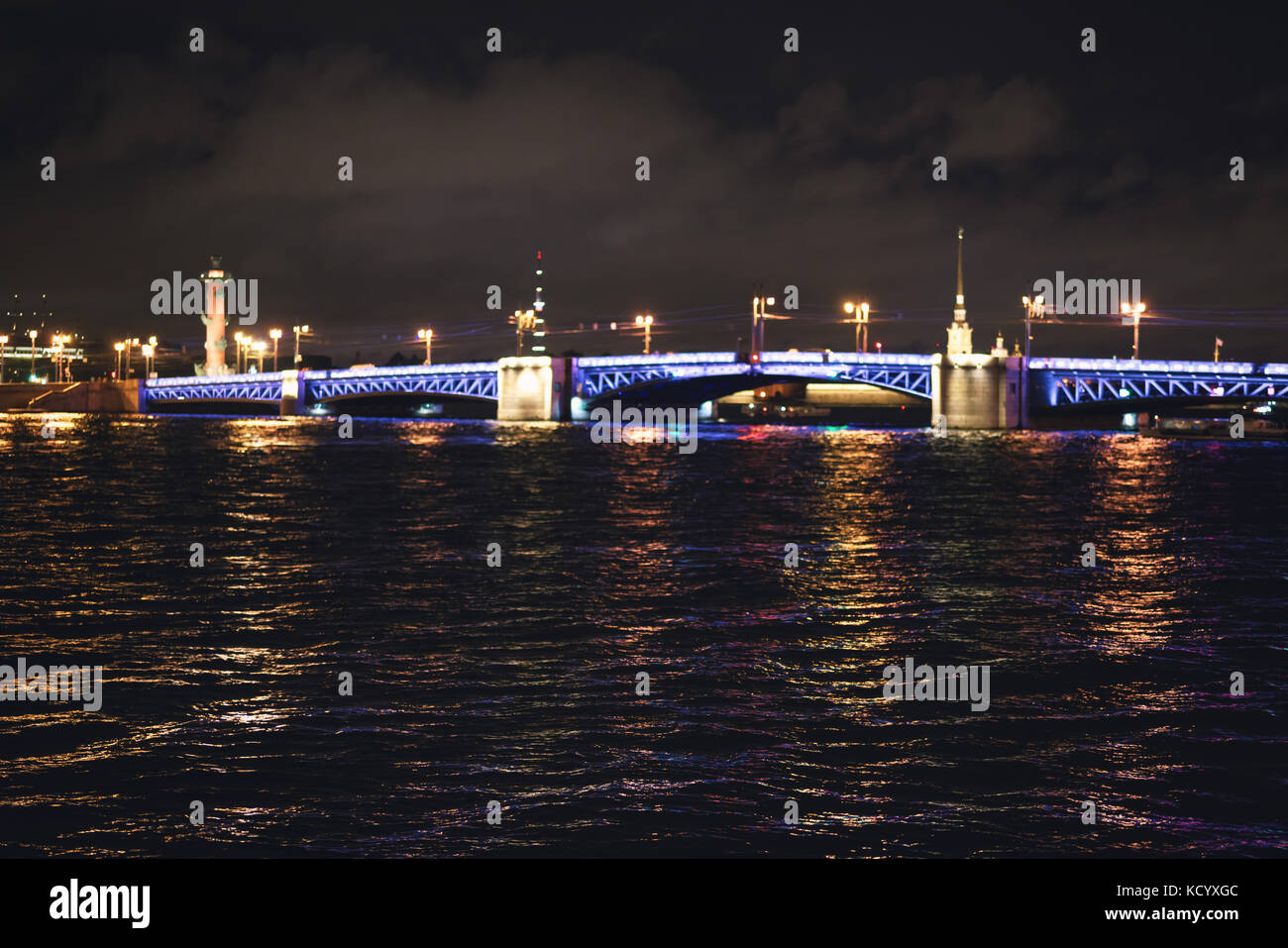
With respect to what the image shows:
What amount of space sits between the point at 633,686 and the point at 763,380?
117m

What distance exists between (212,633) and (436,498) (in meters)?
25.4

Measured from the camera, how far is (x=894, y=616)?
18.6m

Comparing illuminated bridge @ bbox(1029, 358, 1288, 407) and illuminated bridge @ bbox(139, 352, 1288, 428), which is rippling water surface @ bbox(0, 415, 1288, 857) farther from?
illuminated bridge @ bbox(139, 352, 1288, 428)

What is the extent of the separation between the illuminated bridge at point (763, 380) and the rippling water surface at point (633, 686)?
82232mm

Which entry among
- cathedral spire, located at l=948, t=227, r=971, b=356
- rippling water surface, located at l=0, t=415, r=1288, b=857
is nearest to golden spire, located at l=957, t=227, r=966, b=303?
cathedral spire, located at l=948, t=227, r=971, b=356

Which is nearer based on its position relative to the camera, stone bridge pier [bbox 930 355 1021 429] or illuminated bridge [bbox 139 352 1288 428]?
illuminated bridge [bbox 139 352 1288 428]

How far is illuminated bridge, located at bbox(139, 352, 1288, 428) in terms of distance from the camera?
11106cm

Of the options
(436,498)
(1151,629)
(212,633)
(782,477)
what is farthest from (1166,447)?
(212,633)

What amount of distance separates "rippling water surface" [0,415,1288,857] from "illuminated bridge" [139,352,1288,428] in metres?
82.2

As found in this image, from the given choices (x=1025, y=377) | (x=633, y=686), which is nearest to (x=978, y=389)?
(x=1025, y=377)

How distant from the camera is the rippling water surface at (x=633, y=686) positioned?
9.27 m
